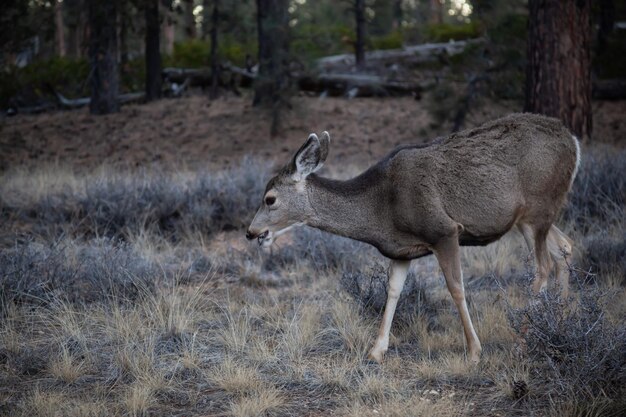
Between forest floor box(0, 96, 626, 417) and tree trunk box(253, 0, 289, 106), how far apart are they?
461cm

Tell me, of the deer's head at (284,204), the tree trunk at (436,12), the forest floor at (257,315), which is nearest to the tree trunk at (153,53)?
the forest floor at (257,315)

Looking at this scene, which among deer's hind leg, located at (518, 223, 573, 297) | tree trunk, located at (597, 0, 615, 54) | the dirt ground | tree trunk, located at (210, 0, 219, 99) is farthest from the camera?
tree trunk, located at (210, 0, 219, 99)

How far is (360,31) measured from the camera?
24.7 m

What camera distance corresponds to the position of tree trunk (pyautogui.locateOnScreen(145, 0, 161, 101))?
22.4 metres

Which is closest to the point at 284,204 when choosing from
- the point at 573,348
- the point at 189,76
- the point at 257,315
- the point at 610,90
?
the point at 257,315

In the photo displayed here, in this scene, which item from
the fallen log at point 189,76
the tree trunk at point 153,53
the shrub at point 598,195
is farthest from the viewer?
the fallen log at point 189,76

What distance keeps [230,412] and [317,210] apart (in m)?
2.02

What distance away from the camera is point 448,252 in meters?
6.29

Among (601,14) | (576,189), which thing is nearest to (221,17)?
(601,14)

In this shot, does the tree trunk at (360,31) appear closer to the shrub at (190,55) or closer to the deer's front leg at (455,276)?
the shrub at (190,55)

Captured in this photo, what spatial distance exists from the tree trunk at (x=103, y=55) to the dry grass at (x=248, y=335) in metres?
10.3

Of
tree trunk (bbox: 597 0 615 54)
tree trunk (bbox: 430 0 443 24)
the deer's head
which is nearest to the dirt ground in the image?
tree trunk (bbox: 597 0 615 54)

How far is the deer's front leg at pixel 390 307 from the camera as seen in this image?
6503mm

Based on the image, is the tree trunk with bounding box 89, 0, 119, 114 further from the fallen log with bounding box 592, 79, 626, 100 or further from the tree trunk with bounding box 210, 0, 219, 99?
the fallen log with bounding box 592, 79, 626, 100
